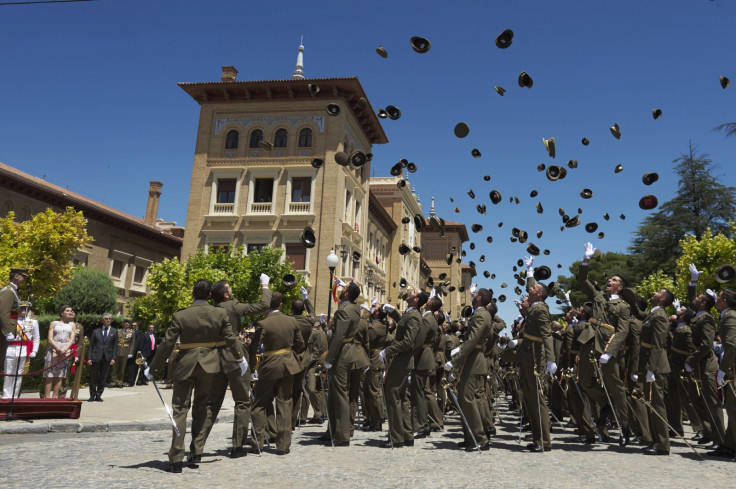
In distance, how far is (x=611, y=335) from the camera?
835 centimetres

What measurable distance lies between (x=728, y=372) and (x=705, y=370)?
3.21 ft

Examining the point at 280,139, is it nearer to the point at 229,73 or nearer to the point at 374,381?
the point at 229,73

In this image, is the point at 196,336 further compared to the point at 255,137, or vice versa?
the point at 255,137

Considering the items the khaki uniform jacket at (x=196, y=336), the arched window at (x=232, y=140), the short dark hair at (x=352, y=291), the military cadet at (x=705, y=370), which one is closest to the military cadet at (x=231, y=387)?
the khaki uniform jacket at (x=196, y=336)

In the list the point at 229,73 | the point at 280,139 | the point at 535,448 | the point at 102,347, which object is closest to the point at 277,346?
the point at 535,448

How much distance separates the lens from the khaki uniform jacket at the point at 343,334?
8117mm

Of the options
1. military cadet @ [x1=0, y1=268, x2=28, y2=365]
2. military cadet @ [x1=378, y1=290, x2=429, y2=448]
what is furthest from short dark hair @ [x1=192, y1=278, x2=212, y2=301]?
military cadet @ [x1=0, y1=268, x2=28, y2=365]

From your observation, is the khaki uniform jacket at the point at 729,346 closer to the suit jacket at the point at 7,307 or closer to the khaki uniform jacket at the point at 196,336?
the khaki uniform jacket at the point at 196,336

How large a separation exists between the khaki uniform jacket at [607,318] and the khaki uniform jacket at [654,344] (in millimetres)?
330

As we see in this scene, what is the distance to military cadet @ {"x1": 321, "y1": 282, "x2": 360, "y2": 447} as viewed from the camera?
791 centimetres

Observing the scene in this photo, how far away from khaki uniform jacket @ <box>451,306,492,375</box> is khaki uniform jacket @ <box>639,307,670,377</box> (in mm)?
2336

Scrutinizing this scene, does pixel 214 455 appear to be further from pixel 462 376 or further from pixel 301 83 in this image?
pixel 301 83

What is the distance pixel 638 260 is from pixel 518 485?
46.1 meters

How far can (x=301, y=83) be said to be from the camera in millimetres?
37125
